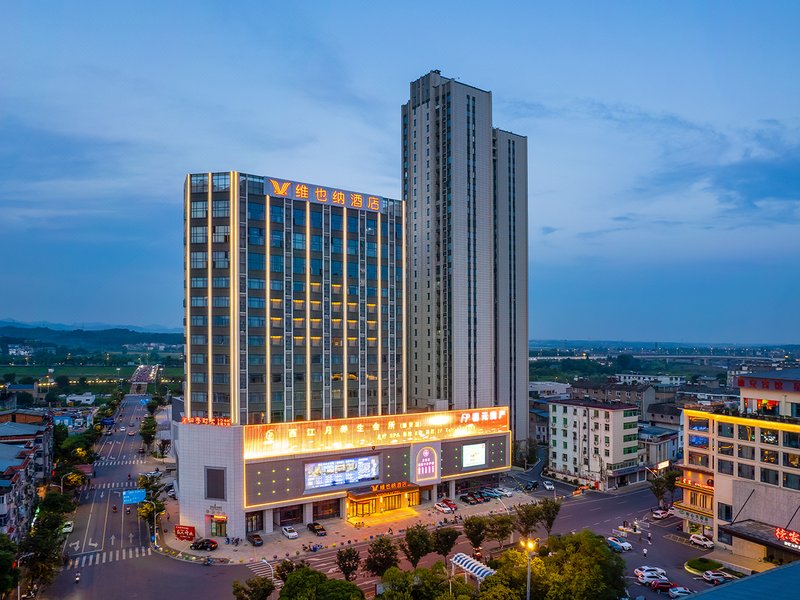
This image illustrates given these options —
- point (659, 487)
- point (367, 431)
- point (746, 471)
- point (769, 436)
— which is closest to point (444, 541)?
point (367, 431)

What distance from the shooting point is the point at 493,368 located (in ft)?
342

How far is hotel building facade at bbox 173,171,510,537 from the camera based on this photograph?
67.2m

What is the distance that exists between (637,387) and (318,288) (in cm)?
9011

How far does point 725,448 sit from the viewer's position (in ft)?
213

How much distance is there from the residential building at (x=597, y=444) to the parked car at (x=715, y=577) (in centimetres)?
3512

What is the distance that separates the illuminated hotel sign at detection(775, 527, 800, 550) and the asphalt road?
8.91 metres

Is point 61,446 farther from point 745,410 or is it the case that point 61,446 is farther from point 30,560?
point 745,410

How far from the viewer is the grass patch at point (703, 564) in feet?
184

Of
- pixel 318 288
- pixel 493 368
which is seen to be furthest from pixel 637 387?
pixel 318 288

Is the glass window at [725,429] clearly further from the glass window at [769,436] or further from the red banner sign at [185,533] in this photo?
the red banner sign at [185,533]

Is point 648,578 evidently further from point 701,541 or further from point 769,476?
point 769,476

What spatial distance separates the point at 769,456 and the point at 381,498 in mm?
45095

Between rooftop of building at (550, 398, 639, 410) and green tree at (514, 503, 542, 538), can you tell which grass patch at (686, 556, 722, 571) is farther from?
rooftop of building at (550, 398, 639, 410)

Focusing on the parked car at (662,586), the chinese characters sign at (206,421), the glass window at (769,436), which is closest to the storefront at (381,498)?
the chinese characters sign at (206,421)
